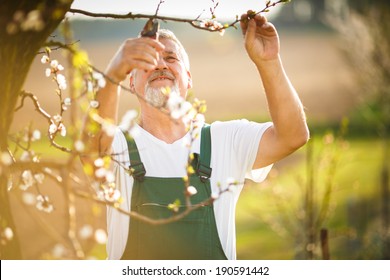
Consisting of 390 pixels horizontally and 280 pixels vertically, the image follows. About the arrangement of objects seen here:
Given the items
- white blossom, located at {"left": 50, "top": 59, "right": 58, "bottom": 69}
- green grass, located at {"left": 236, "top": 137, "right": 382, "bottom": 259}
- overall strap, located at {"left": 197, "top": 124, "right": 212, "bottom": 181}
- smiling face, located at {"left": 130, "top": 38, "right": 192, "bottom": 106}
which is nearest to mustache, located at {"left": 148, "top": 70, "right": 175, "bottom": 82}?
smiling face, located at {"left": 130, "top": 38, "right": 192, "bottom": 106}

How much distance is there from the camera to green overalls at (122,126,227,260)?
194 cm

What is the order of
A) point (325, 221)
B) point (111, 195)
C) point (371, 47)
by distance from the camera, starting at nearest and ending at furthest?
point (111, 195) < point (325, 221) < point (371, 47)

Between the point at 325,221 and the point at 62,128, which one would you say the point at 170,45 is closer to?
the point at 62,128

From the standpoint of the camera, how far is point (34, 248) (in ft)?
21.0

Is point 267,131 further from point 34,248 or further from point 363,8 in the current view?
point 363,8

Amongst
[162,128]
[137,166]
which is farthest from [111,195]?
[162,128]

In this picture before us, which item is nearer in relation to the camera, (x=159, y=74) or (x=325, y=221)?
(x=159, y=74)

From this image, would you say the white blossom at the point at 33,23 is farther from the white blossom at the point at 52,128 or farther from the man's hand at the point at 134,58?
the white blossom at the point at 52,128

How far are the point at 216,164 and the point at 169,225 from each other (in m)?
0.27

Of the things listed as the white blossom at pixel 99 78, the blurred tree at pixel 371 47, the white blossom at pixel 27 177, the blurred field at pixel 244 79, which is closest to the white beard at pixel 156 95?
the white blossom at pixel 99 78

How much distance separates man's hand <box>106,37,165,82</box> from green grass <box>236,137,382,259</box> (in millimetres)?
1878

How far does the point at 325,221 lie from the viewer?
422cm

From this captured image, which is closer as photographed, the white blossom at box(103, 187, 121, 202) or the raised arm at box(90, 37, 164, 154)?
the raised arm at box(90, 37, 164, 154)

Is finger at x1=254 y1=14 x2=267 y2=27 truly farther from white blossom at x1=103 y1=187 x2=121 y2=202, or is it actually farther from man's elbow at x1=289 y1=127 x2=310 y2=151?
white blossom at x1=103 y1=187 x2=121 y2=202
